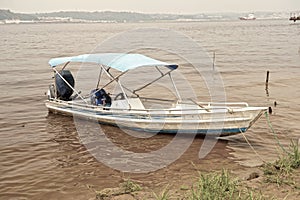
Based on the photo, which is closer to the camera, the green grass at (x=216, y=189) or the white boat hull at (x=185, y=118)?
the green grass at (x=216, y=189)

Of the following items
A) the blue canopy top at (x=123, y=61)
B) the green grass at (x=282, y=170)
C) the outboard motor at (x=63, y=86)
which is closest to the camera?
the green grass at (x=282, y=170)

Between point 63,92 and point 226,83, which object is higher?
point 63,92

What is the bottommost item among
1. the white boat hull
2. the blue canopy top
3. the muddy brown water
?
the muddy brown water

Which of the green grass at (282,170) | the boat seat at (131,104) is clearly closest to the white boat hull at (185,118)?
the boat seat at (131,104)

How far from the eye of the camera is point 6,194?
7805 millimetres

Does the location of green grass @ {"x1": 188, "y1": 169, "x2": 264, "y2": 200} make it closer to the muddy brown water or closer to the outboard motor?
the muddy brown water

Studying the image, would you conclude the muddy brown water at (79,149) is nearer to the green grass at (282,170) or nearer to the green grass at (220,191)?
the green grass at (282,170)

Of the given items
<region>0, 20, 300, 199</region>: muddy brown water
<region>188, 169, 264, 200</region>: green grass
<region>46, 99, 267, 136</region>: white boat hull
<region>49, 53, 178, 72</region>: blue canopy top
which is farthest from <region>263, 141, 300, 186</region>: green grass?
<region>49, 53, 178, 72</region>: blue canopy top

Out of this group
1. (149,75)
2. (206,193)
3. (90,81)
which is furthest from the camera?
(149,75)

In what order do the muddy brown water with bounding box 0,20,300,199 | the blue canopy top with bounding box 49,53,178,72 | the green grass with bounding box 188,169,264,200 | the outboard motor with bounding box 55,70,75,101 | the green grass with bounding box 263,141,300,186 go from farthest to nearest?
the outboard motor with bounding box 55,70,75,101
the blue canopy top with bounding box 49,53,178,72
the muddy brown water with bounding box 0,20,300,199
the green grass with bounding box 263,141,300,186
the green grass with bounding box 188,169,264,200

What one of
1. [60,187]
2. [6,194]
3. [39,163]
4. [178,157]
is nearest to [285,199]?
[178,157]

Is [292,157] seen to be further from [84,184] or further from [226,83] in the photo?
[226,83]

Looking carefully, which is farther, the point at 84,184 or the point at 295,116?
the point at 295,116

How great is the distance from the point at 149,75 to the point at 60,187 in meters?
16.1
